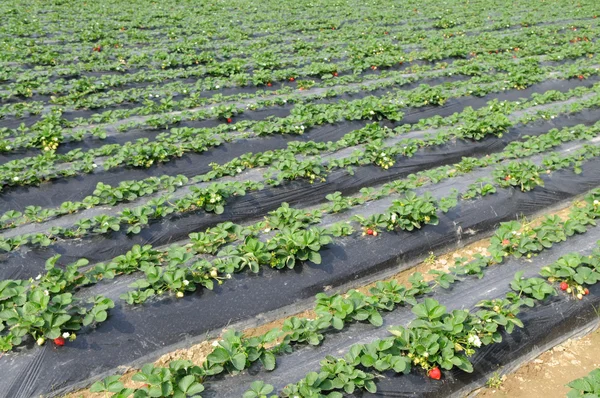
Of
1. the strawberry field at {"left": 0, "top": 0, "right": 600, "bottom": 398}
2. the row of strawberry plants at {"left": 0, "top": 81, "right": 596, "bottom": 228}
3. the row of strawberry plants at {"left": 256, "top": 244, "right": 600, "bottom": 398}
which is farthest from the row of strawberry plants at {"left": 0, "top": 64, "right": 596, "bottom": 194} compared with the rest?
the row of strawberry plants at {"left": 256, "top": 244, "right": 600, "bottom": 398}

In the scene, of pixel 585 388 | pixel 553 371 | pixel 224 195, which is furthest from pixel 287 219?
pixel 585 388

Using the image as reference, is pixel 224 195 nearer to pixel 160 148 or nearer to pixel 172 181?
pixel 172 181

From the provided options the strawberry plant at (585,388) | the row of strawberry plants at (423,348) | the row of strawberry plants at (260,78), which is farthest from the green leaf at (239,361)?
the row of strawberry plants at (260,78)

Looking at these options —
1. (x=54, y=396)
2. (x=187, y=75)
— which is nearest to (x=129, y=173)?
A: (x=54, y=396)

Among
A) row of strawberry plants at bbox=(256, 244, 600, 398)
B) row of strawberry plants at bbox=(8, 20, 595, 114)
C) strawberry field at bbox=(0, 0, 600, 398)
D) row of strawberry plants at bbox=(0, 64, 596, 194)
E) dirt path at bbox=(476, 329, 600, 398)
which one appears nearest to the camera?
row of strawberry plants at bbox=(256, 244, 600, 398)

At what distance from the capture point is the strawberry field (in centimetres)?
320

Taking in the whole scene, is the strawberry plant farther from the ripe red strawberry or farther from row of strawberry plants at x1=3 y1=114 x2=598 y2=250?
row of strawberry plants at x1=3 y1=114 x2=598 y2=250

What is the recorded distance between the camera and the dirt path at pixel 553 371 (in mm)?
3357

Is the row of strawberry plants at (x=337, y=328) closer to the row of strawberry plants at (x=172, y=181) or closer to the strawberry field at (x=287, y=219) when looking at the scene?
the strawberry field at (x=287, y=219)

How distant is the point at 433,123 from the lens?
7.09 meters

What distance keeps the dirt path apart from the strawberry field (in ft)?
0.33

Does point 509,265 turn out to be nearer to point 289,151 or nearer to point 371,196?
point 371,196

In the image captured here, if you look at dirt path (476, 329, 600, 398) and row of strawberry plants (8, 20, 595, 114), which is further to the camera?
row of strawberry plants (8, 20, 595, 114)

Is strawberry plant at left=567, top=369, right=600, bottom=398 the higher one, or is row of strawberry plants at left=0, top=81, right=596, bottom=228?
strawberry plant at left=567, top=369, right=600, bottom=398
